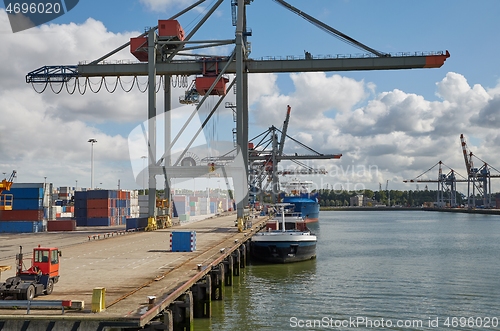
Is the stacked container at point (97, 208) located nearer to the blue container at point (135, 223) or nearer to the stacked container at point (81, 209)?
the stacked container at point (81, 209)

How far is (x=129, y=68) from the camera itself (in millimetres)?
52281

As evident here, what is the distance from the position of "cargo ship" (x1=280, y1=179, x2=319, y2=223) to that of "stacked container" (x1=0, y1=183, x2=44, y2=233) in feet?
144

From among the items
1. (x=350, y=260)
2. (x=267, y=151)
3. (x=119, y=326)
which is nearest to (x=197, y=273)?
(x=119, y=326)

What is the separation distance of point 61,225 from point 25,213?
469 centimetres

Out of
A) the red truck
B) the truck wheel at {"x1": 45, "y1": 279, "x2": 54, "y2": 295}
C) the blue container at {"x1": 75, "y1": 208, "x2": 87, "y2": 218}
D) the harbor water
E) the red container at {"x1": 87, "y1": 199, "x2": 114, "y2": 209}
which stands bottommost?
the harbor water

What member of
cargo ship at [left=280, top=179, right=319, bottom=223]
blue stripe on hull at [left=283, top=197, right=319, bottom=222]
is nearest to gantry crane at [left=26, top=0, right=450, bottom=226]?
cargo ship at [left=280, top=179, right=319, bottom=223]

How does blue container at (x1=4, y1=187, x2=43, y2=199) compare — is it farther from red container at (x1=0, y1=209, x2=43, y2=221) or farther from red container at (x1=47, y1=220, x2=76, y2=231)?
red container at (x1=47, y1=220, x2=76, y2=231)

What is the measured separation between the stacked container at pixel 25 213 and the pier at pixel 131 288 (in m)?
25.7

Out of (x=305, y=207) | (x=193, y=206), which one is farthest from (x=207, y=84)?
(x=305, y=207)

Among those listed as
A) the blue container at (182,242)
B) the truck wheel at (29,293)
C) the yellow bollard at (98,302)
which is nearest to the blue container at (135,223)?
the blue container at (182,242)

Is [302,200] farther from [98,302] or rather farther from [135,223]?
[98,302]

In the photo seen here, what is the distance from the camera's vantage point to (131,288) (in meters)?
19.0

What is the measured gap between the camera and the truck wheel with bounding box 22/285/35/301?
1645cm

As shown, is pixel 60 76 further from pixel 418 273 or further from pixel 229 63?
pixel 418 273
